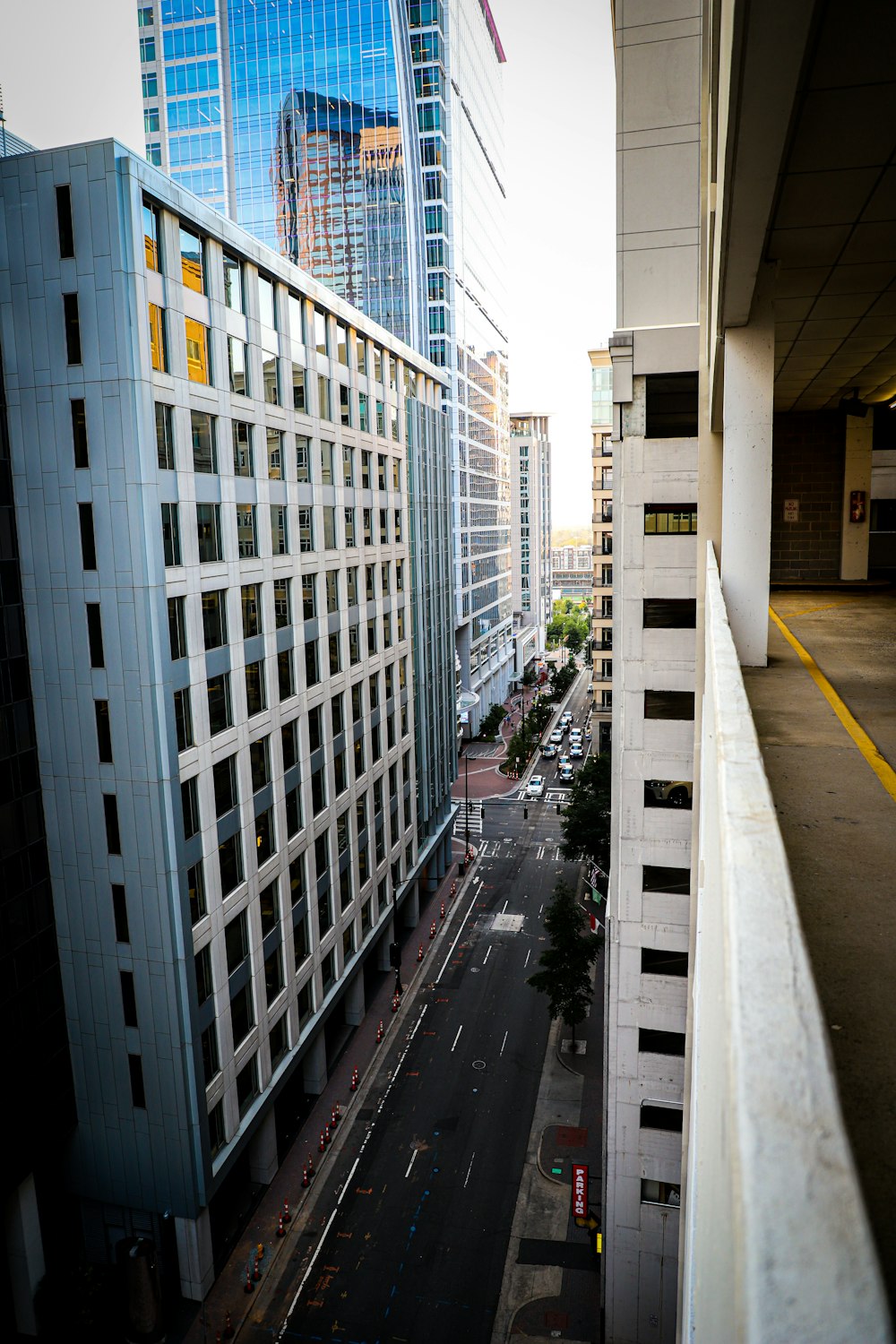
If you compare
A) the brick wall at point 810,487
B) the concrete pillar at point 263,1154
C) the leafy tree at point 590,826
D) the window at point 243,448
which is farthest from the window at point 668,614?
the leafy tree at point 590,826

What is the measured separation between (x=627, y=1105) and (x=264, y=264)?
81.4 feet

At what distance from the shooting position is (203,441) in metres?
22.3

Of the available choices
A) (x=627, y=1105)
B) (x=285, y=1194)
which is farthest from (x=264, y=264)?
(x=285, y=1194)

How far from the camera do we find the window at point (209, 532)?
864 inches

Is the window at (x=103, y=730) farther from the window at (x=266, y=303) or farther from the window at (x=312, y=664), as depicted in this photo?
the window at (x=266, y=303)

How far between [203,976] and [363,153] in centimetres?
7256

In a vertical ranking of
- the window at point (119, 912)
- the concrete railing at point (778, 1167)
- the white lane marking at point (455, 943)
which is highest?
the concrete railing at point (778, 1167)

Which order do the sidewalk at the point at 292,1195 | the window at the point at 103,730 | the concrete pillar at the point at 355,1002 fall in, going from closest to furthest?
1. the window at the point at 103,730
2. the sidewalk at the point at 292,1195
3. the concrete pillar at the point at 355,1002

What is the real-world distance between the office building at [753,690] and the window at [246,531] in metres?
10.1

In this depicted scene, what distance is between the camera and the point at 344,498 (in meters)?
32.7

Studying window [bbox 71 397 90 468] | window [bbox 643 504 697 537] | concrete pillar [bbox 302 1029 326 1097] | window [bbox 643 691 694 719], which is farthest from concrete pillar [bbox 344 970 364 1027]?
window [bbox 71 397 90 468]

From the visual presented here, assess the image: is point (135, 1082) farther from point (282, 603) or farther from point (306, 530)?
point (306, 530)

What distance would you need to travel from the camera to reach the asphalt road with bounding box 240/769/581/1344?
71.6ft

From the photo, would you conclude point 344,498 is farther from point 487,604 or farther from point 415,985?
point 487,604
